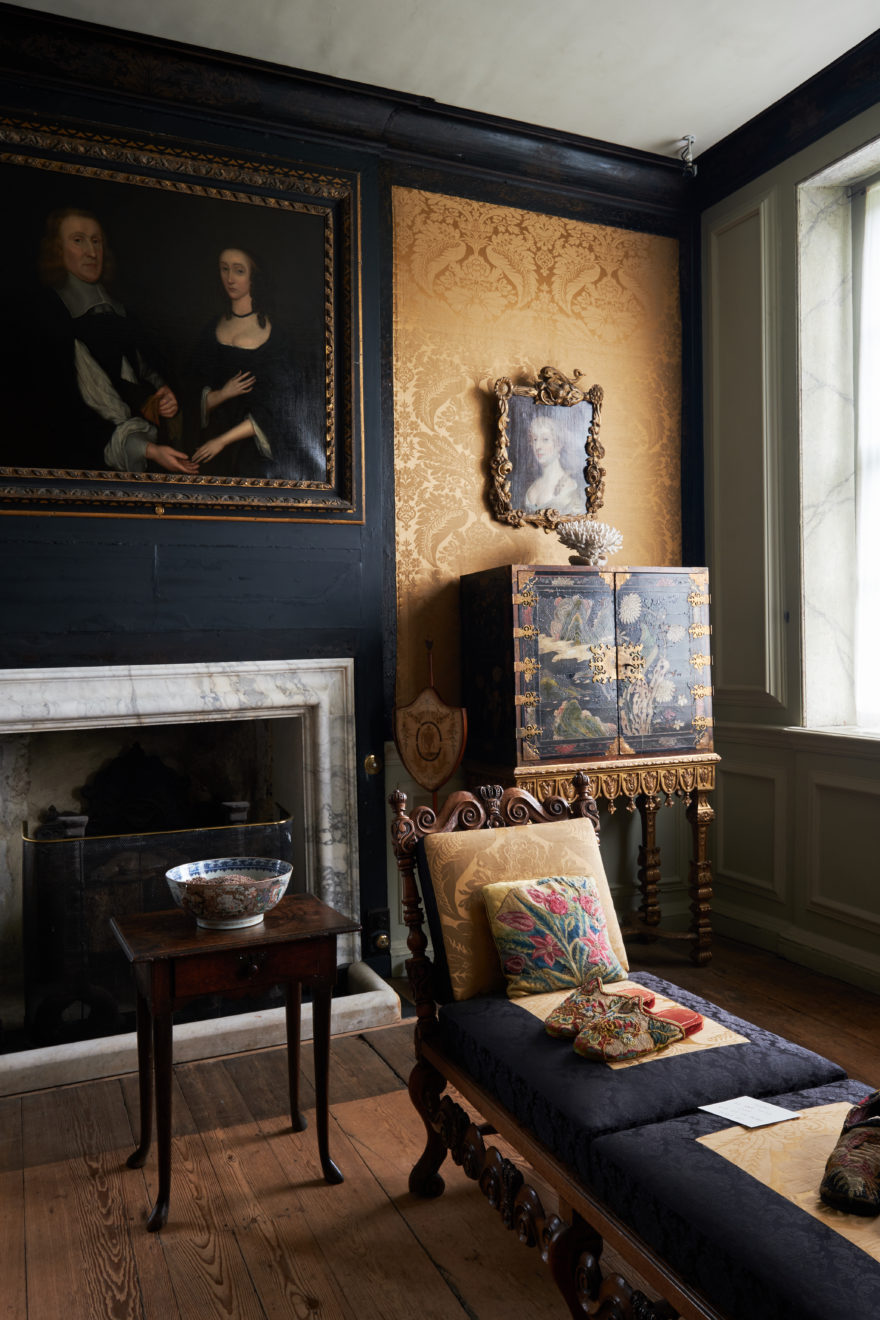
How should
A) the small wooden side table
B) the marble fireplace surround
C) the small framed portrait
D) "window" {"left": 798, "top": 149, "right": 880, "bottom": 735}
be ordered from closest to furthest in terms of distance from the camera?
the small wooden side table, the marble fireplace surround, "window" {"left": 798, "top": 149, "right": 880, "bottom": 735}, the small framed portrait

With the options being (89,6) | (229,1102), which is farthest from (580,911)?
(89,6)

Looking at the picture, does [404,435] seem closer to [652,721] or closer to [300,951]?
[652,721]

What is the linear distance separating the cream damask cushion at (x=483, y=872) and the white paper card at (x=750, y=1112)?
0.69 meters

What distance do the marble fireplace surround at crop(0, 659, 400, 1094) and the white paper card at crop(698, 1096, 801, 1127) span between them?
6.28 feet

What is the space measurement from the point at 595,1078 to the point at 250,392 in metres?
2.79

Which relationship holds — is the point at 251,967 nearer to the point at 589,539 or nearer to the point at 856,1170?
the point at 856,1170

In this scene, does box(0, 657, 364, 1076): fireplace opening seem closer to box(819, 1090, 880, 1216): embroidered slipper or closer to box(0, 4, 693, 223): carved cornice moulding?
box(0, 4, 693, 223): carved cornice moulding

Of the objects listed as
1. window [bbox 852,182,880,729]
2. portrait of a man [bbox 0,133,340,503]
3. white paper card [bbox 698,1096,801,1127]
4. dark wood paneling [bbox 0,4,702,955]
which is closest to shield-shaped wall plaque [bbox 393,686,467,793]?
dark wood paneling [bbox 0,4,702,955]

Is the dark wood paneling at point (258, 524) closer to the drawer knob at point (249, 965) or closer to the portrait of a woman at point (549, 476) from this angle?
the portrait of a woman at point (549, 476)

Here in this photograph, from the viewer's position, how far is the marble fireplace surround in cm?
318

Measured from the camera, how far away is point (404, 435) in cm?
405

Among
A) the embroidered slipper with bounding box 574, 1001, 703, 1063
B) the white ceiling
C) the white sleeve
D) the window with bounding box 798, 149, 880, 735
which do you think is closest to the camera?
the embroidered slipper with bounding box 574, 1001, 703, 1063

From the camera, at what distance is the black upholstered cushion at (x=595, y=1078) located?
5.83 feet

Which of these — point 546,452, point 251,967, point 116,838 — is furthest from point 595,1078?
point 546,452
